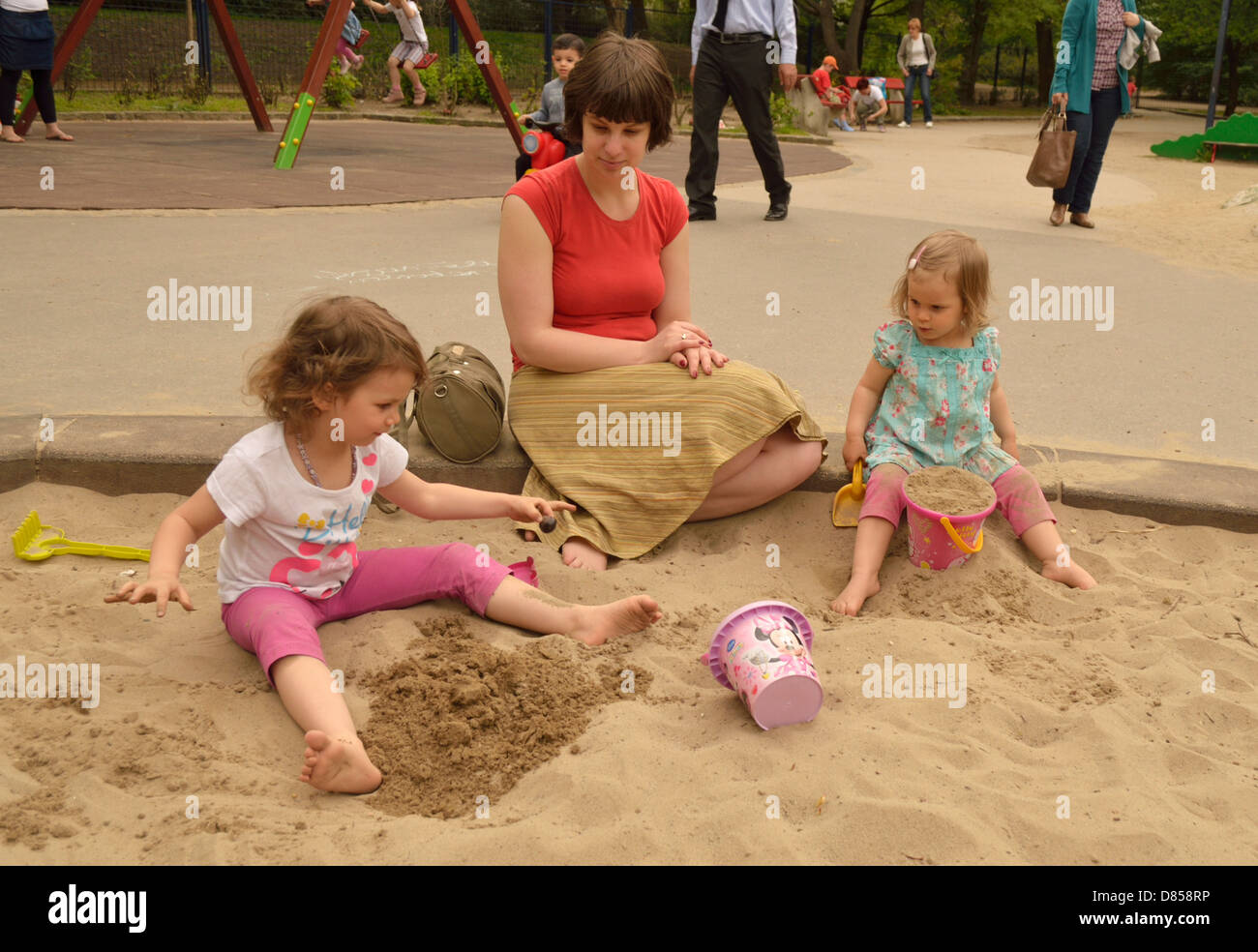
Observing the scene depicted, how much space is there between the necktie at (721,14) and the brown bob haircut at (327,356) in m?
6.25

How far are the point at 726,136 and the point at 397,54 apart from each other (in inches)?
216

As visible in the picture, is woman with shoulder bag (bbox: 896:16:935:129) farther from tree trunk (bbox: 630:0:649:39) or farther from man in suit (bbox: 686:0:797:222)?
man in suit (bbox: 686:0:797:222)

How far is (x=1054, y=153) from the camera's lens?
865 cm

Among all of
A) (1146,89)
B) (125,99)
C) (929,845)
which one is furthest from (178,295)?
(1146,89)

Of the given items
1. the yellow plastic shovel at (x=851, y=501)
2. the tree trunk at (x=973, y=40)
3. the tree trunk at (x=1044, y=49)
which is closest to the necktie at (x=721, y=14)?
the yellow plastic shovel at (x=851, y=501)

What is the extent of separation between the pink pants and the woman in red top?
1.08ft

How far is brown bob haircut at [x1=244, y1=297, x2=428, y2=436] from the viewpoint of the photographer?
103 inches

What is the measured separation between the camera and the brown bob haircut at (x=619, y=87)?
10.9ft

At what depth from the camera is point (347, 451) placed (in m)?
2.84

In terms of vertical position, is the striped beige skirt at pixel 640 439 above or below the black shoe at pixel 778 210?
below

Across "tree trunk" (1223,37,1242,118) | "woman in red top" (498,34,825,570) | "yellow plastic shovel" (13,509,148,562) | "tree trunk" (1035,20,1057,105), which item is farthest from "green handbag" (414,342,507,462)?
"tree trunk" (1035,20,1057,105)

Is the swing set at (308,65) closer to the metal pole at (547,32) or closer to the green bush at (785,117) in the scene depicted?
the green bush at (785,117)

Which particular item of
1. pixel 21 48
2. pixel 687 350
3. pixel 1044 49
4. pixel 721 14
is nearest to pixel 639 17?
pixel 1044 49

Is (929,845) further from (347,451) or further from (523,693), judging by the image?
(347,451)
